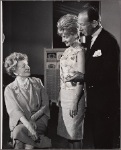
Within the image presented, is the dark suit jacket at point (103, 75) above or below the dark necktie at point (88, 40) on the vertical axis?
below

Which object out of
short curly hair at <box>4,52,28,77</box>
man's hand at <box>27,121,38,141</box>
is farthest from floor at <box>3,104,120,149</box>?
short curly hair at <box>4,52,28,77</box>

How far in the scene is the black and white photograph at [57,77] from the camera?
2.22m

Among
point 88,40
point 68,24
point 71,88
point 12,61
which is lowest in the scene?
point 71,88

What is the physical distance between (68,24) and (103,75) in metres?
0.40

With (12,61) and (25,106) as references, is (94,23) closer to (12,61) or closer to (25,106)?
(12,61)

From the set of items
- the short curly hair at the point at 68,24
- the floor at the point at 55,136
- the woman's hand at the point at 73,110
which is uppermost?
the short curly hair at the point at 68,24

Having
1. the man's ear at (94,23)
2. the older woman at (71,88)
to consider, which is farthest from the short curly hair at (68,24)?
the man's ear at (94,23)

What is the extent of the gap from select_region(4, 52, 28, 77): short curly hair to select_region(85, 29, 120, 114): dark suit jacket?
1.42 ft

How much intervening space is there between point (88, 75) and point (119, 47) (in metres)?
0.27

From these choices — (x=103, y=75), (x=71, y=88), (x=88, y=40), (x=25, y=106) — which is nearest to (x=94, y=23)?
(x=88, y=40)

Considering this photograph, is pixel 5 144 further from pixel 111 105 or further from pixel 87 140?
pixel 111 105

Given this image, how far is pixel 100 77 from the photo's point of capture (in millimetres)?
2215

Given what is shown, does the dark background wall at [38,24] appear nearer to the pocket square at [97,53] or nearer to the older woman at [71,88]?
the older woman at [71,88]

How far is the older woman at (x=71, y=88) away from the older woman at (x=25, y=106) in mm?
119
